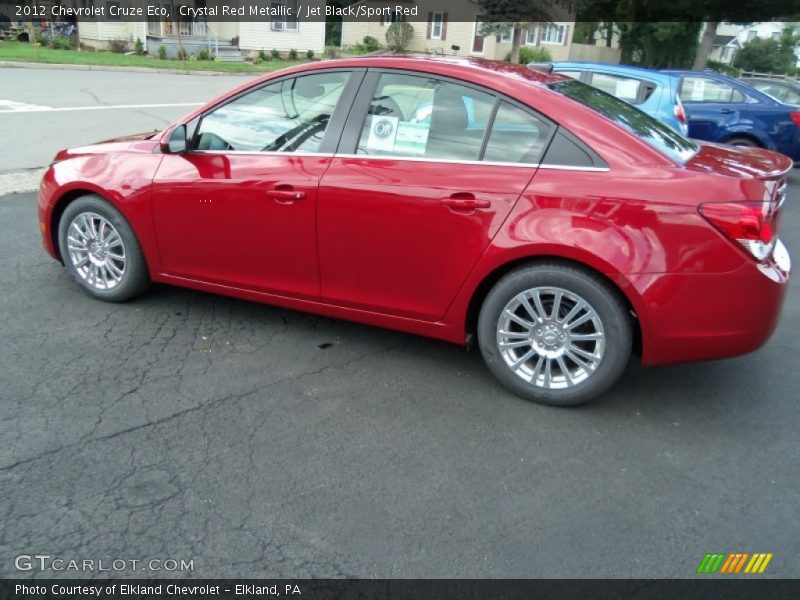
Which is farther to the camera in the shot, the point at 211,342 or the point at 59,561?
the point at 211,342

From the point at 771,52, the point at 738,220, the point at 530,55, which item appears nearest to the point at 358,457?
the point at 738,220

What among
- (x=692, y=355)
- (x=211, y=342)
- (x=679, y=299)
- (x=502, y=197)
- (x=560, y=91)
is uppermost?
(x=560, y=91)

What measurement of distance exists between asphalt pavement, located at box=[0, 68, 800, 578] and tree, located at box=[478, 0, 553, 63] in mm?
32734

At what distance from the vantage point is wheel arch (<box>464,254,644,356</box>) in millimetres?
3346

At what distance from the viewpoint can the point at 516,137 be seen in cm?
356

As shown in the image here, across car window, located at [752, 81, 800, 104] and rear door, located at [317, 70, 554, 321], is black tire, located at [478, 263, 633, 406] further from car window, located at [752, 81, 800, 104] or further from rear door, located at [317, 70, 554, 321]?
car window, located at [752, 81, 800, 104]

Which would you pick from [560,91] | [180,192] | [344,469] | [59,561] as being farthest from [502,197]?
[59,561]

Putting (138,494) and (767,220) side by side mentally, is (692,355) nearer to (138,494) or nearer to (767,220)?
(767,220)

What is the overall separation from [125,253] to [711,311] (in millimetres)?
3491

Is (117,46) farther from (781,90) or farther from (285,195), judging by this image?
(285,195)

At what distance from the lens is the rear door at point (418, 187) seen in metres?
3.53

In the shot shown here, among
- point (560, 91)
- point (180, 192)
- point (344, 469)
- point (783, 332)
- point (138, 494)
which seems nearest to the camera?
point (138, 494)

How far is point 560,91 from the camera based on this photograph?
367 cm
